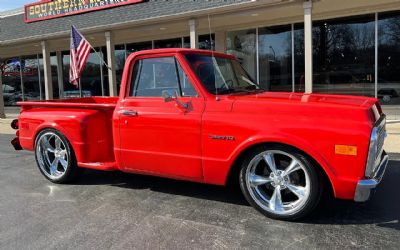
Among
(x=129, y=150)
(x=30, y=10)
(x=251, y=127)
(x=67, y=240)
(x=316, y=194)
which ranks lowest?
(x=67, y=240)

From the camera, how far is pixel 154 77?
4.88 m

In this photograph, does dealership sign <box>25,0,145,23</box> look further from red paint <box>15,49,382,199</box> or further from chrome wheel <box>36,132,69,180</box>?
red paint <box>15,49,382,199</box>

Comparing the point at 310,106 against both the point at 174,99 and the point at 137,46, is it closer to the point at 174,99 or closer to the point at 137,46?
the point at 174,99

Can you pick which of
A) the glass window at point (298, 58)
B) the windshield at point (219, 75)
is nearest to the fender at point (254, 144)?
the windshield at point (219, 75)

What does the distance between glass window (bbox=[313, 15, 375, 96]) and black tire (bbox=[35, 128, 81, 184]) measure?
412 inches

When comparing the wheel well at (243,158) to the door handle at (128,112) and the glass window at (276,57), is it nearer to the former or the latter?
the door handle at (128,112)

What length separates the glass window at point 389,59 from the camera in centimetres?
1269

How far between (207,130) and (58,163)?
2.84m

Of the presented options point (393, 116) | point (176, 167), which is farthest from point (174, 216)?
point (393, 116)

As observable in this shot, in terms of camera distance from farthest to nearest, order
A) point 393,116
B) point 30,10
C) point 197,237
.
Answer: point 30,10, point 393,116, point 197,237

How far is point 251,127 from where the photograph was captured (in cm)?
408

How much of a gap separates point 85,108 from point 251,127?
104 inches

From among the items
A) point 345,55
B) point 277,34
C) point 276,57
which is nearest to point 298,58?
point 276,57

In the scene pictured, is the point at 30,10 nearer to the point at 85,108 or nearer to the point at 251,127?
the point at 85,108
